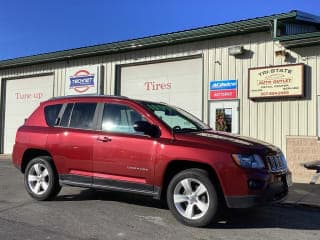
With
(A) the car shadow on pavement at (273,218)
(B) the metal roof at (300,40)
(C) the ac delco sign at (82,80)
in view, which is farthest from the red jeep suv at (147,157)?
(C) the ac delco sign at (82,80)

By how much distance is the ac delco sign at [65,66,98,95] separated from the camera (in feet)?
58.3

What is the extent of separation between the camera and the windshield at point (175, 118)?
7523 millimetres

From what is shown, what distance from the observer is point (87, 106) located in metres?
8.33

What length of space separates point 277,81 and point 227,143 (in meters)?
6.65

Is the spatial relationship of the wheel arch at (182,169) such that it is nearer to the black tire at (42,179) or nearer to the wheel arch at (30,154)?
the black tire at (42,179)

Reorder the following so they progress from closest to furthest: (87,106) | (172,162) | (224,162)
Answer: (224,162)
(172,162)
(87,106)

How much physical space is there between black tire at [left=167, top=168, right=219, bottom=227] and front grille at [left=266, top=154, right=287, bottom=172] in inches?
34.7

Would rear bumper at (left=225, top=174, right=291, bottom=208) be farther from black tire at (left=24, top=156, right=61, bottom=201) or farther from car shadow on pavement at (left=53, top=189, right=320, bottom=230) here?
black tire at (left=24, top=156, right=61, bottom=201)

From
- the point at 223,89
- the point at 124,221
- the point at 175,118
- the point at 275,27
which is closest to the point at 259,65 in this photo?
the point at 275,27

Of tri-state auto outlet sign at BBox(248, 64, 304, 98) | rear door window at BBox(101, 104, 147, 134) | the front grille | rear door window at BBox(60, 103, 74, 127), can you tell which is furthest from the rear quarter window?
tri-state auto outlet sign at BBox(248, 64, 304, 98)

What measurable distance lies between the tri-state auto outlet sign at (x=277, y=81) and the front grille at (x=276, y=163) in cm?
560

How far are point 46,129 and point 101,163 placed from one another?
1.53 metres

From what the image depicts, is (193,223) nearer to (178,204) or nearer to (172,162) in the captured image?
(178,204)

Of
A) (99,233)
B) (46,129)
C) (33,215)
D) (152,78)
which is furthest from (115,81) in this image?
(99,233)
